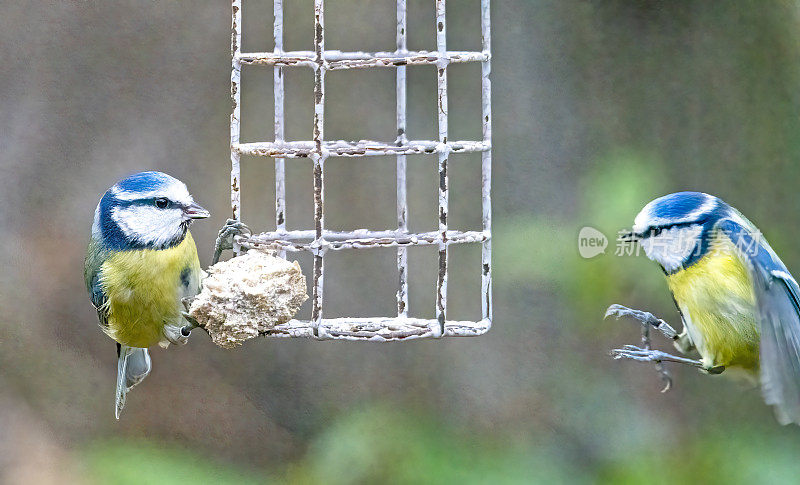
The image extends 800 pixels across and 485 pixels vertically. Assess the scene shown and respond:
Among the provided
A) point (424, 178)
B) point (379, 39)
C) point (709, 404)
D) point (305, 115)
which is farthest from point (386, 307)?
point (709, 404)

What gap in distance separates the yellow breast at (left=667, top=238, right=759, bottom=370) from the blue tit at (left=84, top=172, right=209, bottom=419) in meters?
1.02

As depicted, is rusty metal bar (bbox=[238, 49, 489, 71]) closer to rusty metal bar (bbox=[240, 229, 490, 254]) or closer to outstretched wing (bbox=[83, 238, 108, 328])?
rusty metal bar (bbox=[240, 229, 490, 254])

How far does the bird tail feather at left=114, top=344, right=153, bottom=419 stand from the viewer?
6.86 ft

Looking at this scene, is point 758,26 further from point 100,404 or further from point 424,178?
point 100,404

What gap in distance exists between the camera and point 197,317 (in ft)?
5.37

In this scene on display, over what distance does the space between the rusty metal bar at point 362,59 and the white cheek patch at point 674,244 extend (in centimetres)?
50

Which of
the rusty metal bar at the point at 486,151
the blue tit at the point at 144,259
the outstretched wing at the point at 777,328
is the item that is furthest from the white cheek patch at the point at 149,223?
the outstretched wing at the point at 777,328

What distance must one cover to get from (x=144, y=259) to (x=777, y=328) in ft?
4.11

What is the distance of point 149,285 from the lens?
186cm

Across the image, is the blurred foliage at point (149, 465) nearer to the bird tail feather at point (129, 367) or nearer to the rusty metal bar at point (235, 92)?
the bird tail feather at point (129, 367)

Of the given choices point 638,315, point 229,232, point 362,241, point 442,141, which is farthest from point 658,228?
point 229,232

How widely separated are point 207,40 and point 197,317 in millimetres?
1473

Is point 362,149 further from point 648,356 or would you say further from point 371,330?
point 648,356

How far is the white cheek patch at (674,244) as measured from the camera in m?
1.79
